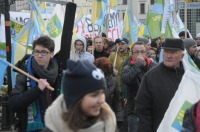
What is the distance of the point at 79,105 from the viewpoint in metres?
2.68

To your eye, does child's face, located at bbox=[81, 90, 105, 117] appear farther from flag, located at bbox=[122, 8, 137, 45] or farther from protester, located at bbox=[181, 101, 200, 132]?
flag, located at bbox=[122, 8, 137, 45]

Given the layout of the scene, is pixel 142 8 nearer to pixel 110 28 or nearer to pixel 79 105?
pixel 110 28

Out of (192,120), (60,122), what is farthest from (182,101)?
(60,122)

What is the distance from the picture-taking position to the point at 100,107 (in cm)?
276

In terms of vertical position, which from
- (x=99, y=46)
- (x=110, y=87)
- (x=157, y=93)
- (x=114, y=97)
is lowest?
(x=114, y=97)

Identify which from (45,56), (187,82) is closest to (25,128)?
(45,56)

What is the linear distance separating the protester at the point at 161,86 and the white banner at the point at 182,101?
0.49 m

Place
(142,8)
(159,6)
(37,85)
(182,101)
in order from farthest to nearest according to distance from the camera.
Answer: (142,8)
(159,6)
(37,85)
(182,101)

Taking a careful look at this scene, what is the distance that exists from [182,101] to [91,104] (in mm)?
1640

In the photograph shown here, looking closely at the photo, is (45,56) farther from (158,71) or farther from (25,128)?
(158,71)

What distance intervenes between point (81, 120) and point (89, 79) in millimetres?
233

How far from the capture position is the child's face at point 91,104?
2.66 m

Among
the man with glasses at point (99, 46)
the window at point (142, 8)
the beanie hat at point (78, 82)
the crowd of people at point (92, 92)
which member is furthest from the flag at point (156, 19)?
the window at point (142, 8)

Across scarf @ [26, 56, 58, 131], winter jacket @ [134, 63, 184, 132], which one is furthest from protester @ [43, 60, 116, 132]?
winter jacket @ [134, 63, 184, 132]
